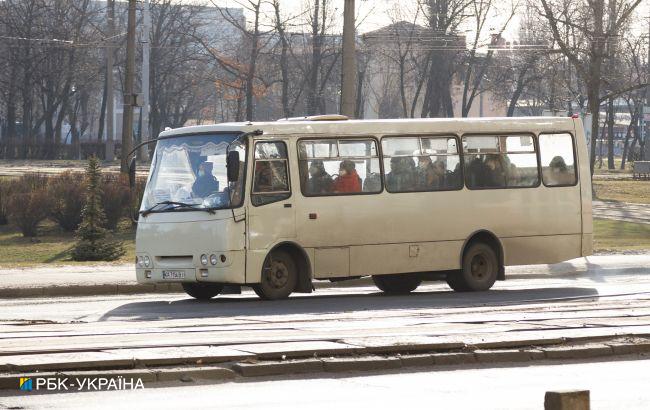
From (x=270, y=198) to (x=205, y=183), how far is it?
94 cm

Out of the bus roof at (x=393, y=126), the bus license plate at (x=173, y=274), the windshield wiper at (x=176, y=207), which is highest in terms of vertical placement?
the bus roof at (x=393, y=126)

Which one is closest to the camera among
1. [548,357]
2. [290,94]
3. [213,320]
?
[548,357]

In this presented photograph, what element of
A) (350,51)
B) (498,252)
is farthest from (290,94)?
(498,252)

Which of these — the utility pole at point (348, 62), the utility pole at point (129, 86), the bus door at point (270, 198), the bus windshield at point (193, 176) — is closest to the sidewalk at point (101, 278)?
the bus windshield at point (193, 176)

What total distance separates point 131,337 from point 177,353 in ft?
5.67

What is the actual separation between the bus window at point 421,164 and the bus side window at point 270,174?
185 cm

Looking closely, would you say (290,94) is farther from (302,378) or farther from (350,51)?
(302,378)

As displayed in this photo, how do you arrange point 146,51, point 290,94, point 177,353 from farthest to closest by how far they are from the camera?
point 290,94 → point 146,51 → point 177,353

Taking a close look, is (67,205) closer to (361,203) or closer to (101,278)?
(101,278)

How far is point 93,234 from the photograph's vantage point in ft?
103

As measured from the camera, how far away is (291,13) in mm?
76875

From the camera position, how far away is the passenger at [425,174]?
2091cm

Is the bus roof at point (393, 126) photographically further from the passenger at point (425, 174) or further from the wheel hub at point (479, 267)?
the wheel hub at point (479, 267)

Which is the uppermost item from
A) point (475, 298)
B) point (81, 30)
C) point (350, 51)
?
point (81, 30)
